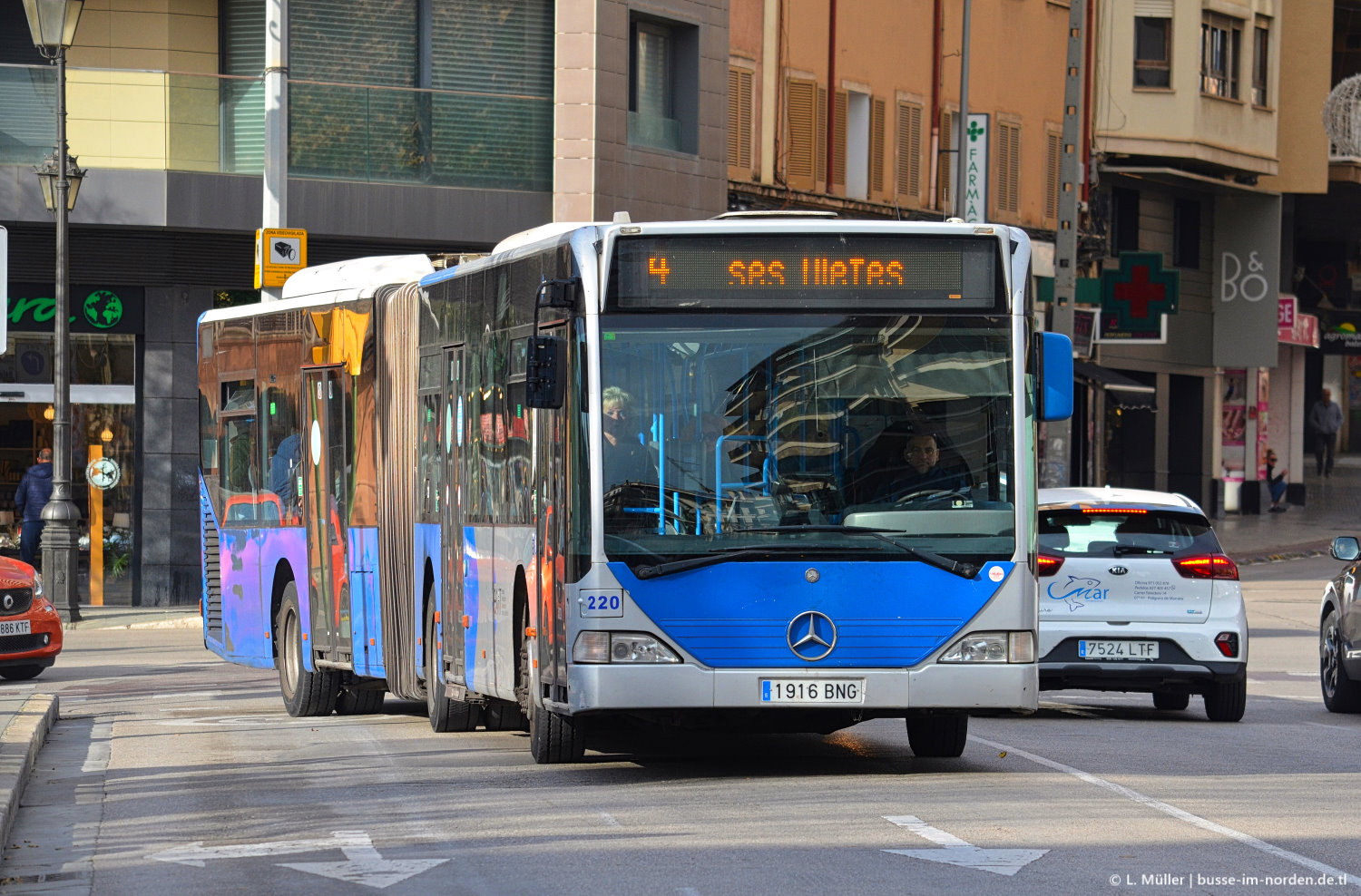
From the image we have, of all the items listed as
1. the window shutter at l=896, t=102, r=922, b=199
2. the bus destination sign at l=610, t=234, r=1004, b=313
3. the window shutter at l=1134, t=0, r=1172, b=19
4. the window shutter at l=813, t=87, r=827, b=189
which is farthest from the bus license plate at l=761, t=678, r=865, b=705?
the window shutter at l=1134, t=0, r=1172, b=19

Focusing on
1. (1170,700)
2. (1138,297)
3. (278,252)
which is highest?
(1138,297)

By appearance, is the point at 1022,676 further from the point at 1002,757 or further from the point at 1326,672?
the point at 1326,672

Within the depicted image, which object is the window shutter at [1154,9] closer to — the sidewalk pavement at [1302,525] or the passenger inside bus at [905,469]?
the sidewalk pavement at [1302,525]

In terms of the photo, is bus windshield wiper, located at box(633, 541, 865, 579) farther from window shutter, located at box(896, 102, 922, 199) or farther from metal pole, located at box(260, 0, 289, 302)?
window shutter, located at box(896, 102, 922, 199)

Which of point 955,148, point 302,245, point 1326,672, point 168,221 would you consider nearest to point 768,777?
point 1326,672

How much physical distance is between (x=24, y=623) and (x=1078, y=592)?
897 centimetres

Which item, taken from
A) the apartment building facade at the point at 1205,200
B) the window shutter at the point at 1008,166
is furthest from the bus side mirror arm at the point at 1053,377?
the apartment building facade at the point at 1205,200

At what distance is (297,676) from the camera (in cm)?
1669

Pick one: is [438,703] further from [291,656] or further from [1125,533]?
[1125,533]

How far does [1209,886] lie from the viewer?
816cm

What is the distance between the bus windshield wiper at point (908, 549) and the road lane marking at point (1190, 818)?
1.25m

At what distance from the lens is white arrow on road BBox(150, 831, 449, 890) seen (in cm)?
862

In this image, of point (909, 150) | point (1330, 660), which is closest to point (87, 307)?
point (909, 150)

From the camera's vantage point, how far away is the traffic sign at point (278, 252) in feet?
79.3
